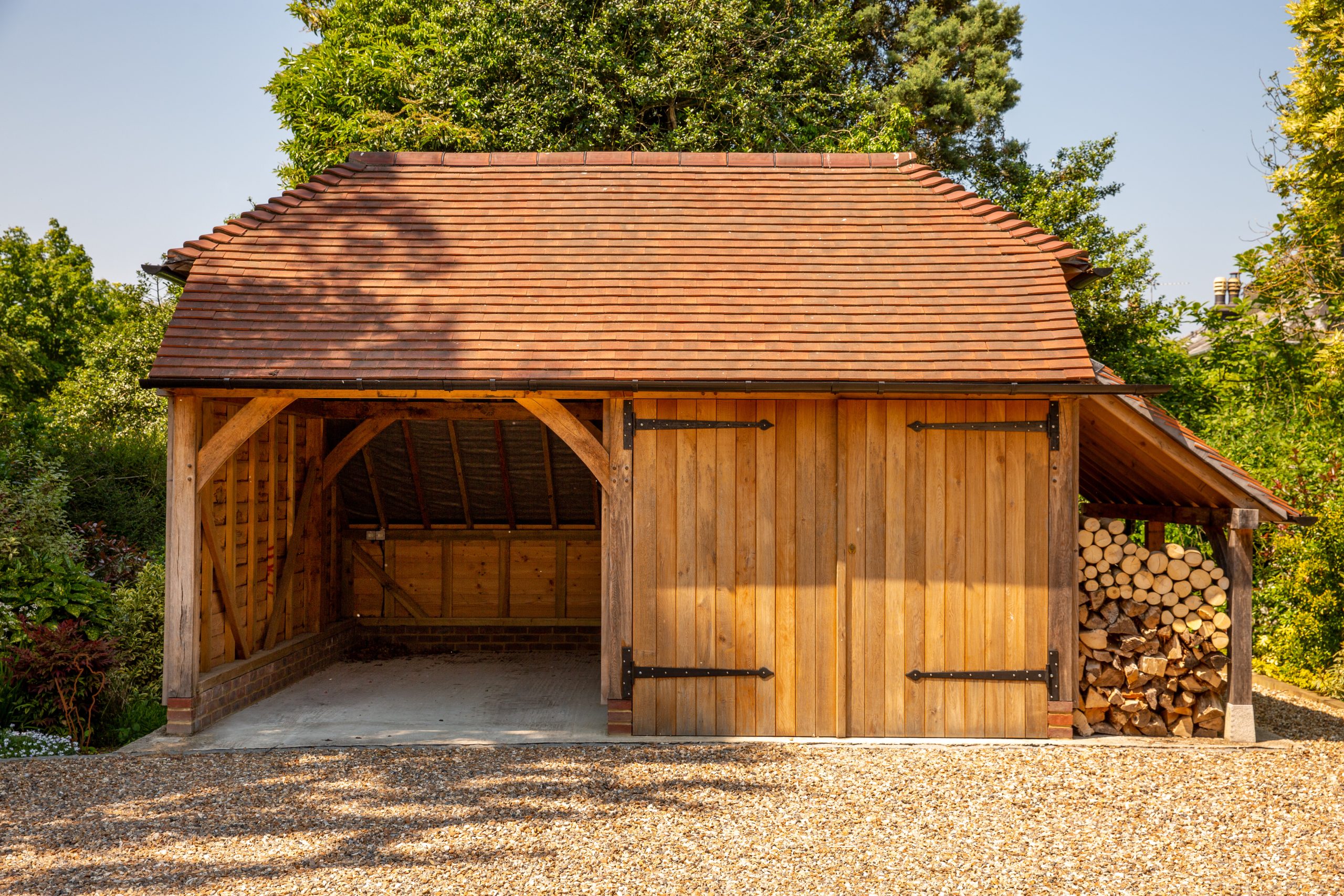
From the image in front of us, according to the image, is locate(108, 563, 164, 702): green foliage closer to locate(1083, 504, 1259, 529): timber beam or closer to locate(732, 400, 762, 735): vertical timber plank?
locate(732, 400, 762, 735): vertical timber plank

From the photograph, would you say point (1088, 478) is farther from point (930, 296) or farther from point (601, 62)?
point (601, 62)

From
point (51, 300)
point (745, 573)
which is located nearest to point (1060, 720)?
point (745, 573)

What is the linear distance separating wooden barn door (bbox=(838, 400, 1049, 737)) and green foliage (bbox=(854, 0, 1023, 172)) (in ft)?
45.4

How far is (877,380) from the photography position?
6.34m

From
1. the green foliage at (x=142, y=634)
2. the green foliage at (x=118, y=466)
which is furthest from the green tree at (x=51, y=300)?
the green foliage at (x=142, y=634)

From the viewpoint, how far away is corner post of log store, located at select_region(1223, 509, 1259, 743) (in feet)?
21.1

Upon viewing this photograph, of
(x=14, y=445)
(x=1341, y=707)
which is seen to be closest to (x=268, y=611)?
(x=14, y=445)

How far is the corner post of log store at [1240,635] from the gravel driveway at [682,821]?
316mm

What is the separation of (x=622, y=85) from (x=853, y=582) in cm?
1171

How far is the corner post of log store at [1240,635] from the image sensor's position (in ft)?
21.1

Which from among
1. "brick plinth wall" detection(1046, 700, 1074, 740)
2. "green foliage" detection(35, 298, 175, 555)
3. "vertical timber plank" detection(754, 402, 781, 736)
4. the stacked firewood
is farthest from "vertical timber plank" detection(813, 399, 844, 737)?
"green foliage" detection(35, 298, 175, 555)

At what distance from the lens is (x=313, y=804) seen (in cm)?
512

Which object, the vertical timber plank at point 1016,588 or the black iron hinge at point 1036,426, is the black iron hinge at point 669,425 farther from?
the vertical timber plank at point 1016,588

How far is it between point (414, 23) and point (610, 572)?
16.7 meters
